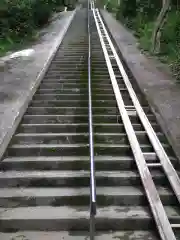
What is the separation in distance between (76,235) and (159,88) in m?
6.27

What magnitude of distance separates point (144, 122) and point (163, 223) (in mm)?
3312

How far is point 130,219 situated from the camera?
572 centimetres

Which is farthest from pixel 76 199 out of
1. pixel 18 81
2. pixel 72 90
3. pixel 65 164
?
pixel 18 81

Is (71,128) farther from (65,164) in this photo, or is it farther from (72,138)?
(65,164)

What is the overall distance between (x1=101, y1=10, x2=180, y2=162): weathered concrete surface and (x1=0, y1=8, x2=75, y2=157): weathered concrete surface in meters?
2.71

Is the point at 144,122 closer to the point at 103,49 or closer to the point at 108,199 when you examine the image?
the point at 108,199

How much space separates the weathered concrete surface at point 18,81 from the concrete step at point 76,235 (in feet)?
6.40

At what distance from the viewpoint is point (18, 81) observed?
11.8m

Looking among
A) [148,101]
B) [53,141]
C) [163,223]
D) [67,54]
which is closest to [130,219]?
[163,223]

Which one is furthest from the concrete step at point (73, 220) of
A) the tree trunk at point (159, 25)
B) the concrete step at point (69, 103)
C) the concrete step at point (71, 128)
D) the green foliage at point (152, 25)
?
the tree trunk at point (159, 25)

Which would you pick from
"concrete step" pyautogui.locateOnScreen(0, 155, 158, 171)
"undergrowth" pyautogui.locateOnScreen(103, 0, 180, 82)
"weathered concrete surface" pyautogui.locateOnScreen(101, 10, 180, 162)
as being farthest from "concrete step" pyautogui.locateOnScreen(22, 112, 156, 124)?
"undergrowth" pyautogui.locateOnScreen(103, 0, 180, 82)

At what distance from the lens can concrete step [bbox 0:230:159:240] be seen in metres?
5.44

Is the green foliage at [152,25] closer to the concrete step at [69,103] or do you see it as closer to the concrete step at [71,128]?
the concrete step at [69,103]

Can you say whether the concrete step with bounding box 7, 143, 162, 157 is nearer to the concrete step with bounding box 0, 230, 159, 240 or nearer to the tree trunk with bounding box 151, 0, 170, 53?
the concrete step with bounding box 0, 230, 159, 240
